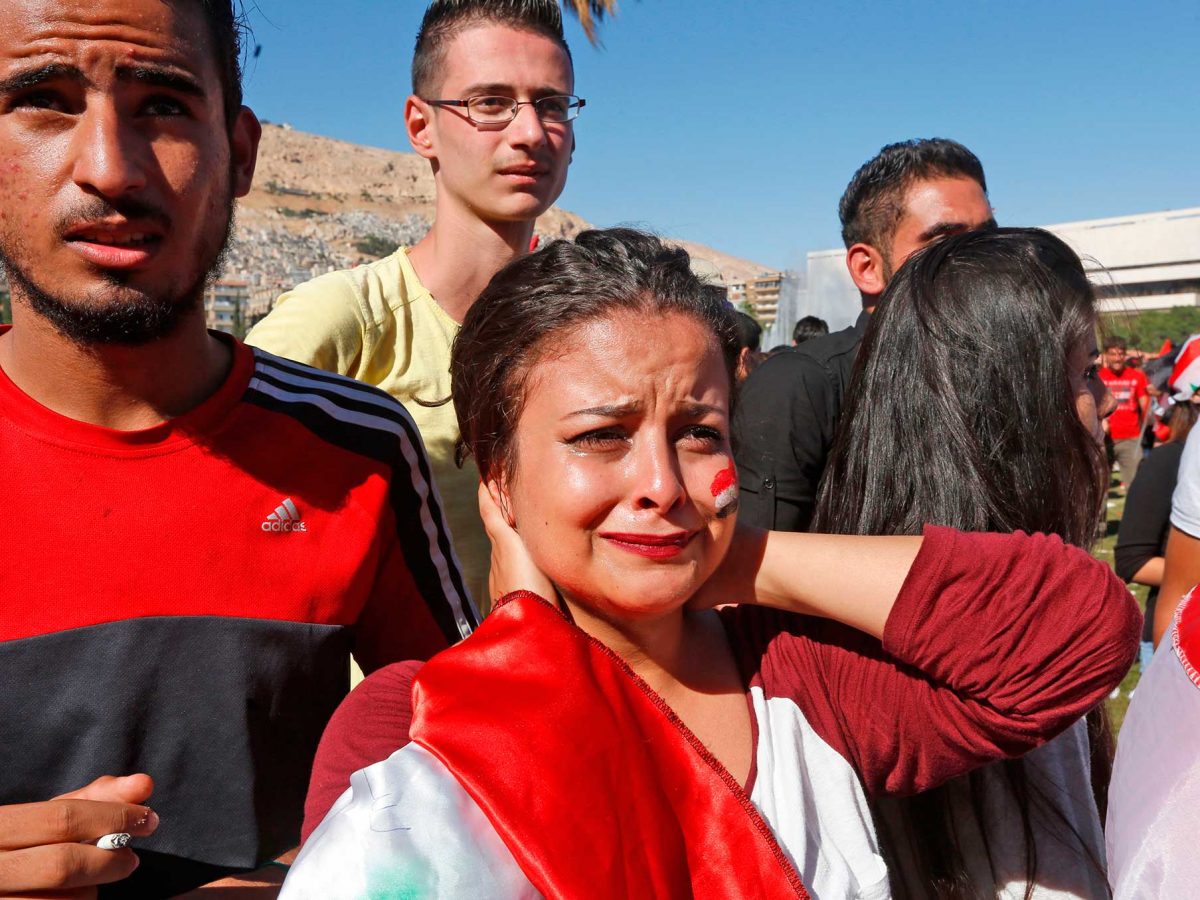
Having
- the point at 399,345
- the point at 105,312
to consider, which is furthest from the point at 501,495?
the point at 399,345

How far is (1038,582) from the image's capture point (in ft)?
5.19

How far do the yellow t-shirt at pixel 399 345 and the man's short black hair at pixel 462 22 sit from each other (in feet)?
2.20

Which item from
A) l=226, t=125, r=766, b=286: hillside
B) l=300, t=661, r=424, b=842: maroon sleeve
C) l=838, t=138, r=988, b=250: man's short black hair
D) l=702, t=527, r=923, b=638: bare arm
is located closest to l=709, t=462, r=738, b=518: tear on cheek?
l=702, t=527, r=923, b=638: bare arm

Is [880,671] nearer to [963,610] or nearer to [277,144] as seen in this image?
[963,610]

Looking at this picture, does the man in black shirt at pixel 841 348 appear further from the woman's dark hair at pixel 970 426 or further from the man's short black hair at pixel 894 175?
the woman's dark hair at pixel 970 426

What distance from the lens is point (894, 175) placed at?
12.4 feet

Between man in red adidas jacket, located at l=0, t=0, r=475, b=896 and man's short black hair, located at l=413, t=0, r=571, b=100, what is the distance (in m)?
1.27

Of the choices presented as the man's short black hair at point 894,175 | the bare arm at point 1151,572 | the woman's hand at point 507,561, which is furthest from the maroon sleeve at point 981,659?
the bare arm at point 1151,572

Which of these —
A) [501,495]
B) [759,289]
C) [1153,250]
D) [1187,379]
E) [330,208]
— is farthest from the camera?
→ [330,208]

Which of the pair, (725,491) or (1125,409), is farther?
(1125,409)

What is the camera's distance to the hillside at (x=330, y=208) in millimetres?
97875

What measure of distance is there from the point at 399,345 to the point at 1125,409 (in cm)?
1101

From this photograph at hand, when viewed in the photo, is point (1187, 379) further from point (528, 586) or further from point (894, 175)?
point (528, 586)

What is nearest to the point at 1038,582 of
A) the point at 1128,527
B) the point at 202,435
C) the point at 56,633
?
the point at 202,435
